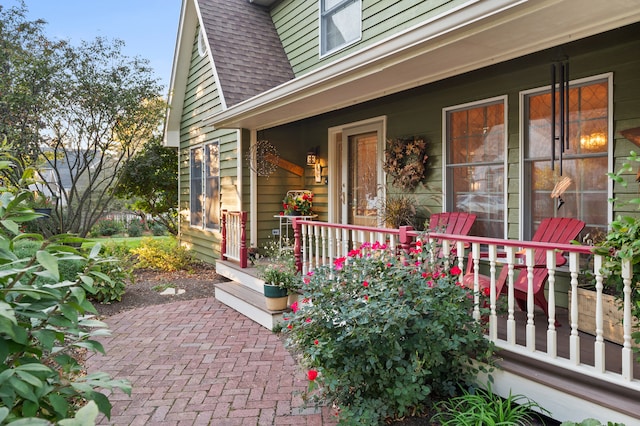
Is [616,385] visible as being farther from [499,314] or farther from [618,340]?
[499,314]

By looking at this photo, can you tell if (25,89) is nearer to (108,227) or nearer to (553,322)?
(553,322)

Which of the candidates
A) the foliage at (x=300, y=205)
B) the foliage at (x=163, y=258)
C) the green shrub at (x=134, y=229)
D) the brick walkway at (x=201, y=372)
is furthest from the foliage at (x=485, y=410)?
the green shrub at (x=134, y=229)

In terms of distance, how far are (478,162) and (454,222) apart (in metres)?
0.71

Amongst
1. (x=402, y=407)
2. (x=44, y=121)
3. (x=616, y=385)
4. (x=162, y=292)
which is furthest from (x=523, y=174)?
(x=44, y=121)

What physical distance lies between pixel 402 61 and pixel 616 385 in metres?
2.80

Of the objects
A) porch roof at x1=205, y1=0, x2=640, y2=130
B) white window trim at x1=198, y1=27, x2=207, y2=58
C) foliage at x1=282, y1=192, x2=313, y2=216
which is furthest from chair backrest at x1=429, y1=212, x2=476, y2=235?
white window trim at x1=198, y1=27, x2=207, y2=58

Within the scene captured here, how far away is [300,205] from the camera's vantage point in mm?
7234

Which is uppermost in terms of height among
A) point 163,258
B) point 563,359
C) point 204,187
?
point 204,187

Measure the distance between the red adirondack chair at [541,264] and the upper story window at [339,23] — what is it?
13.1ft

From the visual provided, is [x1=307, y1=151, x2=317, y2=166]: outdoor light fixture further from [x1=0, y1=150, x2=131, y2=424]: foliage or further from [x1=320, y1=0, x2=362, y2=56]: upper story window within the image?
[x1=0, y1=150, x2=131, y2=424]: foliage

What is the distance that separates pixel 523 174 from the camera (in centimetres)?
442

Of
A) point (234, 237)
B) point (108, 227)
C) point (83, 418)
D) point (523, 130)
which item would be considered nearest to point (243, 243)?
point (234, 237)

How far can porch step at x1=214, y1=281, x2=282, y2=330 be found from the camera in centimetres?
516

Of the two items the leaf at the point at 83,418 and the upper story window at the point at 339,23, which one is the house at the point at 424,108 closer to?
the upper story window at the point at 339,23
